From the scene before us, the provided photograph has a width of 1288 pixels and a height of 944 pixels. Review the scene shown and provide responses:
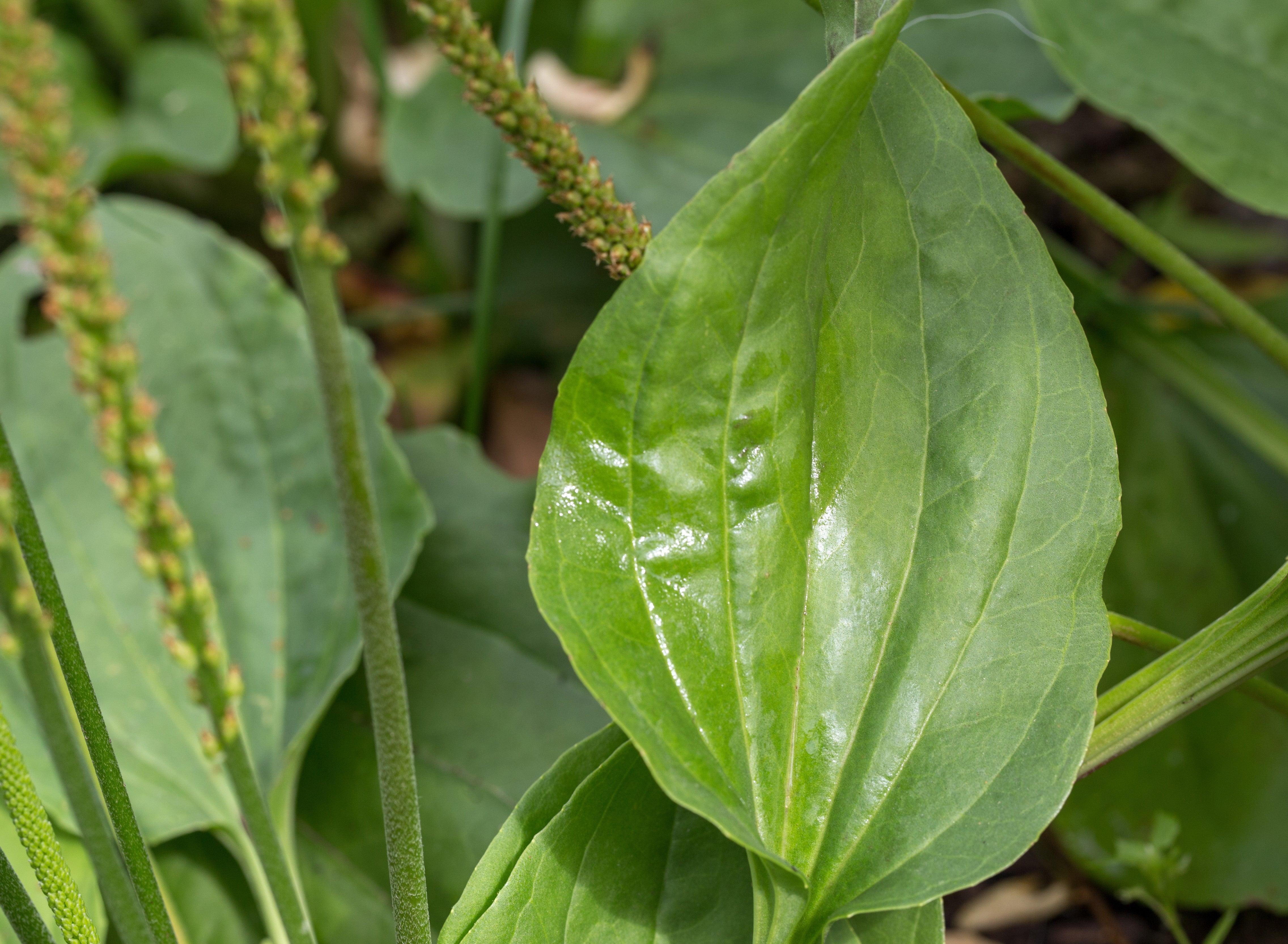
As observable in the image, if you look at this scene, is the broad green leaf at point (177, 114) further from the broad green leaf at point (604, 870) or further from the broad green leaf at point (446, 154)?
the broad green leaf at point (604, 870)

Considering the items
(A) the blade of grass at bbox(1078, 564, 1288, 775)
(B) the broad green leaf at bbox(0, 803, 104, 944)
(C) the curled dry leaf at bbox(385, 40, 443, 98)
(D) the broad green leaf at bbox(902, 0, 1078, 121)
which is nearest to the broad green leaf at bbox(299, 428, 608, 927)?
(B) the broad green leaf at bbox(0, 803, 104, 944)

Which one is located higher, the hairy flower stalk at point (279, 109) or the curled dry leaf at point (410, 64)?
the hairy flower stalk at point (279, 109)

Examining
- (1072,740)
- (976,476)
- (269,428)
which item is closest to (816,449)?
(976,476)

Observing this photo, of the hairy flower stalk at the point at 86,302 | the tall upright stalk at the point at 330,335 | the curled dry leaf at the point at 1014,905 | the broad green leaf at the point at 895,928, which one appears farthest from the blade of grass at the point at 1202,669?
the curled dry leaf at the point at 1014,905

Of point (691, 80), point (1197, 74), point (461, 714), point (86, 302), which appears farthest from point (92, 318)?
point (691, 80)

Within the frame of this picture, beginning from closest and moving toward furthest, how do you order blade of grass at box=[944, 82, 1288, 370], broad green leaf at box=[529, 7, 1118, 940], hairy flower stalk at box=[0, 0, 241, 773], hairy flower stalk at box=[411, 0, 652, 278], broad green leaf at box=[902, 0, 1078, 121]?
hairy flower stalk at box=[0, 0, 241, 773] → hairy flower stalk at box=[411, 0, 652, 278] → broad green leaf at box=[529, 7, 1118, 940] → blade of grass at box=[944, 82, 1288, 370] → broad green leaf at box=[902, 0, 1078, 121]

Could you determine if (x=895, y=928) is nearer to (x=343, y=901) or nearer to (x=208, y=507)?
(x=343, y=901)

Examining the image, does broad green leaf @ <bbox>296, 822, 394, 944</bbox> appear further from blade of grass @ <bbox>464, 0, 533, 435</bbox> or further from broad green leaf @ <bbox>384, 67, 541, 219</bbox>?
broad green leaf @ <bbox>384, 67, 541, 219</bbox>
